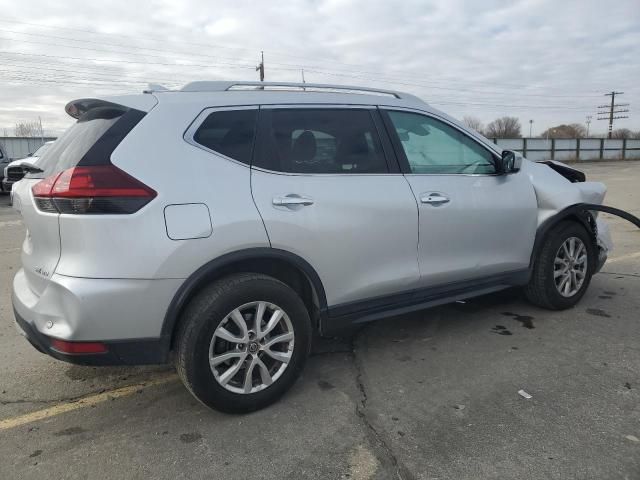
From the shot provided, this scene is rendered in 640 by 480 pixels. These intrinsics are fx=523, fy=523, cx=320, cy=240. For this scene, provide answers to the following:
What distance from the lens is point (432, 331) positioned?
4.17m

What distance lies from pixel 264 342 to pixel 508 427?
4.55ft

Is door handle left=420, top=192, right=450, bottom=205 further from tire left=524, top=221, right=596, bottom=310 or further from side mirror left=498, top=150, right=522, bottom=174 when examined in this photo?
tire left=524, top=221, right=596, bottom=310

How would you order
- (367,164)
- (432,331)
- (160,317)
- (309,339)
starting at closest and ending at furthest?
(160,317) → (309,339) → (367,164) → (432,331)

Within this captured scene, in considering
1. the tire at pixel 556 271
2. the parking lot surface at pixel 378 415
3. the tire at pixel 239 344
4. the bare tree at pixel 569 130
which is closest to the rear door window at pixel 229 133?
the tire at pixel 239 344

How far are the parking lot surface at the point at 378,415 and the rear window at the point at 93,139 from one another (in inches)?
55.3

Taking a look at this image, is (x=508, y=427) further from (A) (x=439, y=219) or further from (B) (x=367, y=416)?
(A) (x=439, y=219)

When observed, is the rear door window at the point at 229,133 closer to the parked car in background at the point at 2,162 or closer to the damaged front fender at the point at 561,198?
the damaged front fender at the point at 561,198

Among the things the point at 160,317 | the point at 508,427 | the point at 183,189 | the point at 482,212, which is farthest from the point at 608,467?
the point at 183,189

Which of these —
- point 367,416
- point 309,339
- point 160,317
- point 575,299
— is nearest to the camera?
point 160,317

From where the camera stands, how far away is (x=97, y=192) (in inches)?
98.7

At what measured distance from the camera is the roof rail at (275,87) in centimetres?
304

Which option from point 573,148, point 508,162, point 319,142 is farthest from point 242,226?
point 573,148

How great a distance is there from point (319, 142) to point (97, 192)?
1.34 meters

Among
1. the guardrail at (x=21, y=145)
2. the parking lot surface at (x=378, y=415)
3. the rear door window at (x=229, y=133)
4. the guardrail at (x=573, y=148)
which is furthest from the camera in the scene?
the guardrail at (x=573, y=148)
